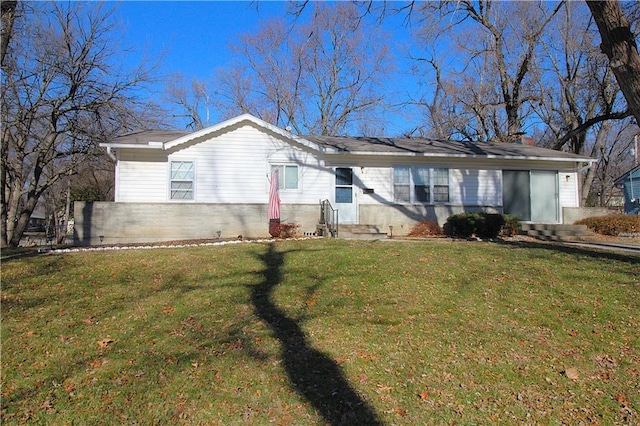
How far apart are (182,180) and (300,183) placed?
12.7 ft

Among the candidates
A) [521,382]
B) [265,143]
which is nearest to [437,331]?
[521,382]

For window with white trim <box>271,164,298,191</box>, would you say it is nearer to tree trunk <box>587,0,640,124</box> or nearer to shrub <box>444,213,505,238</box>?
shrub <box>444,213,505,238</box>

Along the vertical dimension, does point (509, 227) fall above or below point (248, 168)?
below

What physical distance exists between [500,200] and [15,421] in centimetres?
1566

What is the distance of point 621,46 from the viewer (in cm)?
706

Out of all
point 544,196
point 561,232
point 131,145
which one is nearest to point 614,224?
point 561,232

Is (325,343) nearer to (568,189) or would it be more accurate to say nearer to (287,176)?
(287,176)

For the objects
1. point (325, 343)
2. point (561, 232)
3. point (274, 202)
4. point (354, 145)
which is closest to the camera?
point (325, 343)

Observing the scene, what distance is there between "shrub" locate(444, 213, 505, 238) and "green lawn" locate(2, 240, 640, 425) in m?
5.51

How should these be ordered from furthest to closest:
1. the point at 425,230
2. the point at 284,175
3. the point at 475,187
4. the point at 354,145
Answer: the point at 475,187 < the point at 354,145 < the point at 425,230 < the point at 284,175

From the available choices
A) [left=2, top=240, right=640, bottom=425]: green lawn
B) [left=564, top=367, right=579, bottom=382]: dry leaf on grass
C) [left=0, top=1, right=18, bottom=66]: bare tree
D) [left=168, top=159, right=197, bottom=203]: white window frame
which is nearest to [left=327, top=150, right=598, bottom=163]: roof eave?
[left=168, top=159, right=197, bottom=203]: white window frame

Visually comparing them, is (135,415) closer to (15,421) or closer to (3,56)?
(15,421)

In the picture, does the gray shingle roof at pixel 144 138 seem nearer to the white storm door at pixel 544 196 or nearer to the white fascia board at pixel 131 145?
the white fascia board at pixel 131 145

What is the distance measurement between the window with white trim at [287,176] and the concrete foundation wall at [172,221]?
0.76 metres
